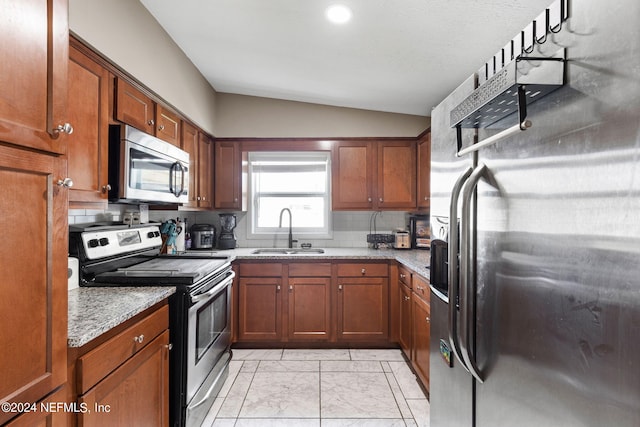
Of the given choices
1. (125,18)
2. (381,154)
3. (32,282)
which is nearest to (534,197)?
(32,282)

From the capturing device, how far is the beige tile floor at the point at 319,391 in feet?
6.81

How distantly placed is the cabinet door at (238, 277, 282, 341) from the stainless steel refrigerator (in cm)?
210

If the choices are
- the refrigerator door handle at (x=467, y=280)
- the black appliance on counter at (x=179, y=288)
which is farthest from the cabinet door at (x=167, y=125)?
the refrigerator door handle at (x=467, y=280)

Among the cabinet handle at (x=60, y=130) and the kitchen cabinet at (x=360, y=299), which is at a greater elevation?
the cabinet handle at (x=60, y=130)

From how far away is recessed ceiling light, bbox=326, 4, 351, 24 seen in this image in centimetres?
187

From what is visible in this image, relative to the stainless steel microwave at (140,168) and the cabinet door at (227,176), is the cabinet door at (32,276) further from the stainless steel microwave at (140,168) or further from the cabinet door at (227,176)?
the cabinet door at (227,176)

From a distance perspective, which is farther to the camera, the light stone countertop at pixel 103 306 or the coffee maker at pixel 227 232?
the coffee maker at pixel 227 232

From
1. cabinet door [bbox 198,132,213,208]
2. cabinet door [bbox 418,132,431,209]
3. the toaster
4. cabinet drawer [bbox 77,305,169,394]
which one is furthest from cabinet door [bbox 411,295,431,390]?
cabinet door [bbox 198,132,213,208]

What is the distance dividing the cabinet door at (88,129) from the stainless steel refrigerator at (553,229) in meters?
1.67

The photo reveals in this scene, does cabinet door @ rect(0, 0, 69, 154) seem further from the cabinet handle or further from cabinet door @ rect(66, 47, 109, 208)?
cabinet door @ rect(66, 47, 109, 208)

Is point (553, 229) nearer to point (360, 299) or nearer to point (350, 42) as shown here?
point (350, 42)

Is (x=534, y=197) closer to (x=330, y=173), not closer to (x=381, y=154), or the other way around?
(x=381, y=154)

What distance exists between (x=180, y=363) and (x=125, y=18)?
1990 mm

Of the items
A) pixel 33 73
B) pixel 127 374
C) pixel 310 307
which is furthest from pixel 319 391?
pixel 33 73
